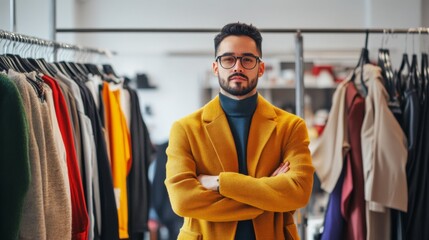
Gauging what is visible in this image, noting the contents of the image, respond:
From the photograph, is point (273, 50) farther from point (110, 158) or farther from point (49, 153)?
point (49, 153)

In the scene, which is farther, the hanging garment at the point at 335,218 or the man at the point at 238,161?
the hanging garment at the point at 335,218

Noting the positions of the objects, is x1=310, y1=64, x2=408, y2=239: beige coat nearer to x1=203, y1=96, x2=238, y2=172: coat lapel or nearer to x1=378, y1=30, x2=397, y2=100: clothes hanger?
x1=378, y1=30, x2=397, y2=100: clothes hanger

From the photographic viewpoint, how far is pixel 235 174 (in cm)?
167

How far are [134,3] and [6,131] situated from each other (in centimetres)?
424

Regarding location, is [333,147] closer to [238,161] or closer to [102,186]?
[238,161]

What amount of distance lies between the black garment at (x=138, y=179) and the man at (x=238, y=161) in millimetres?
997

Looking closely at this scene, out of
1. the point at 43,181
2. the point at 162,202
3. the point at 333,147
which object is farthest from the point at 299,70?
the point at 162,202

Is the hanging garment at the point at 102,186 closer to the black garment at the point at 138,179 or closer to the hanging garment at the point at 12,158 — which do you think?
the black garment at the point at 138,179

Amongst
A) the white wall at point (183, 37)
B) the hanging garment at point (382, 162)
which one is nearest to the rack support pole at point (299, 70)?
the hanging garment at point (382, 162)

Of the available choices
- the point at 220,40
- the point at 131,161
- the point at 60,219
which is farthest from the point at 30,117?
the point at 131,161

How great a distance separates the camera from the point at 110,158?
8.50ft

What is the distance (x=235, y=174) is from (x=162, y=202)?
95.2 inches

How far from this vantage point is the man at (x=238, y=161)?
167cm

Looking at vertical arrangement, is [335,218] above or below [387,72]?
below
